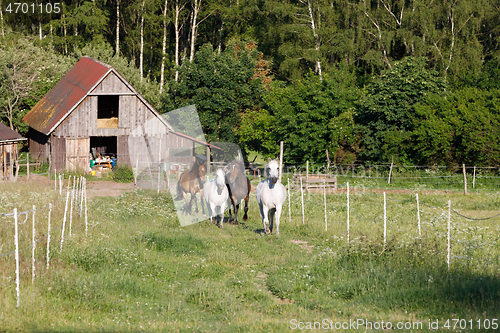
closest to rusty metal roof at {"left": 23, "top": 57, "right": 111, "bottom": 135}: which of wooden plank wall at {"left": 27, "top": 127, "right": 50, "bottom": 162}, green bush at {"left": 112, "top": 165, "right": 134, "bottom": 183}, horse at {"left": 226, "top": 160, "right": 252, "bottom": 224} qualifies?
wooden plank wall at {"left": 27, "top": 127, "right": 50, "bottom": 162}

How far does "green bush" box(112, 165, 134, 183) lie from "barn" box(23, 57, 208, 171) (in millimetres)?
855

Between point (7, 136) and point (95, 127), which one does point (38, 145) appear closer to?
point (95, 127)

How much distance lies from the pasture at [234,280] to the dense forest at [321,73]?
18323 millimetres

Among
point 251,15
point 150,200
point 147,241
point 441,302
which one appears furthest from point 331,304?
point 251,15

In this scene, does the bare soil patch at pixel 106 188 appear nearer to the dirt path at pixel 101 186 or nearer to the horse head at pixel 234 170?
the dirt path at pixel 101 186

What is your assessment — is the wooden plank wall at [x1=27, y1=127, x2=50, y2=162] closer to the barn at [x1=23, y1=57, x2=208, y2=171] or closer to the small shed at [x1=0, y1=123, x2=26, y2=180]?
the barn at [x1=23, y1=57, x2=208, y2=171]

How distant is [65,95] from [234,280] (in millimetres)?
30197

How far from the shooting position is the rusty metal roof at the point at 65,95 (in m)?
33.6

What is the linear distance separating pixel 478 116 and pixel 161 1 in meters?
35.8

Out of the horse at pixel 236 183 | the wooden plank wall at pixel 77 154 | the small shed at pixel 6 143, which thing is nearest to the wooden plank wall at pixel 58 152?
the wooden plank wall at pixel 77 154

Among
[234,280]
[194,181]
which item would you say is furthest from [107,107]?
[234,280]

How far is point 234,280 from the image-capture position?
410 inches

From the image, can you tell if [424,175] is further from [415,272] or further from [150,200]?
[415,272]

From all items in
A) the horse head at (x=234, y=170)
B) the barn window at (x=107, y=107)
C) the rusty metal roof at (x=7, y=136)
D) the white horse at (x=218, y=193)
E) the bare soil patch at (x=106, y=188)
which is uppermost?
the barn window at (x=107, y=107)
